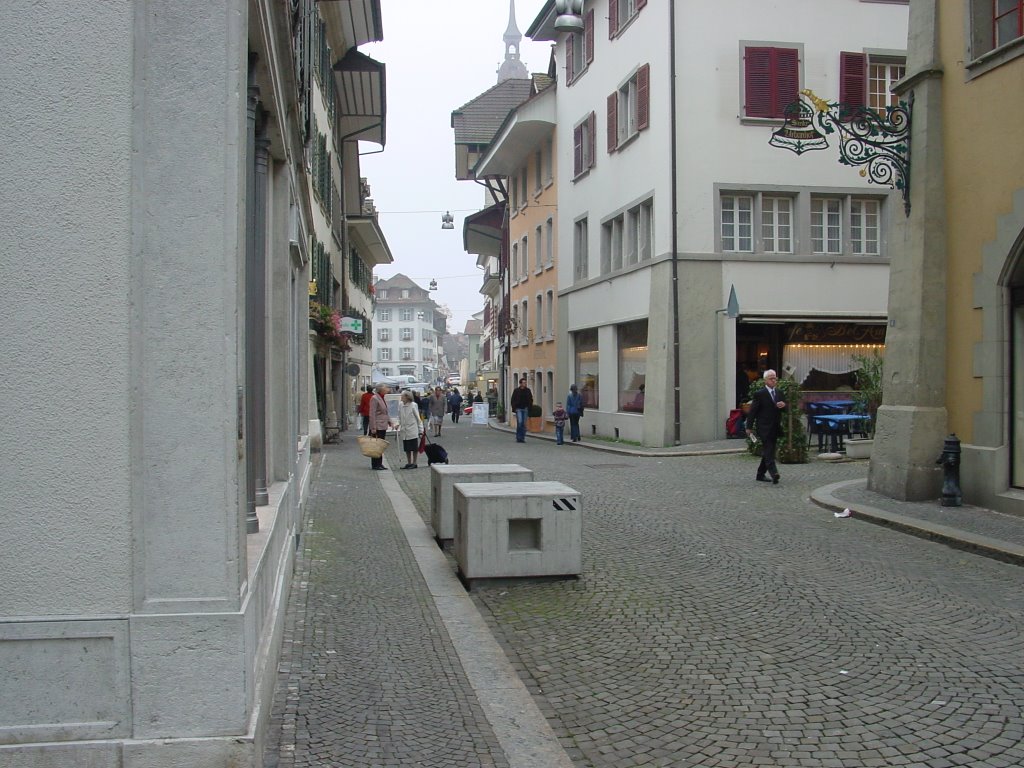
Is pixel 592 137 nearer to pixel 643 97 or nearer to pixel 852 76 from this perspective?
pixel 643 97

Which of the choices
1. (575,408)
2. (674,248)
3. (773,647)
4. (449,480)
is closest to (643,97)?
(674,248)

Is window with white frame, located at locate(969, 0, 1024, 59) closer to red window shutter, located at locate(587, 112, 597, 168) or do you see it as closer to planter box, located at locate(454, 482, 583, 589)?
planter box, located at locate(454, 482, 583, 589)

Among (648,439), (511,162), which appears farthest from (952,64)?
(511,162)

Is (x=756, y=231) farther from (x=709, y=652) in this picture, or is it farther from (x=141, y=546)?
(x=141, y=546)

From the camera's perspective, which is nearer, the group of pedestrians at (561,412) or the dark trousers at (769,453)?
the dark trousers at (769,453)

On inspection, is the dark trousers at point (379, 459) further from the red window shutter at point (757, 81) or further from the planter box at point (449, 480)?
the red window shutter at point (757, 81)

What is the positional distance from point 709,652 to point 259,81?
429cm

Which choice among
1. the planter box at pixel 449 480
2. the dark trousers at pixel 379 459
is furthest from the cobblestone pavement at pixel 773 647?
the dark trousers at pixel 379 459

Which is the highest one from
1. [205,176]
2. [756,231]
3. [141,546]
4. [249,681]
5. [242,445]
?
[756,231]

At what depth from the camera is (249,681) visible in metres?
3.88

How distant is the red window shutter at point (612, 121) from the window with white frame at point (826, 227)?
20.3 ft

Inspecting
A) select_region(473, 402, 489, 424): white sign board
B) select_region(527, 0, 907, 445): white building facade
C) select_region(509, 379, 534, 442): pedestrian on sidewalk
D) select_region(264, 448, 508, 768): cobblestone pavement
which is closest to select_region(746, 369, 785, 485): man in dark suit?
select_region(264, 448, 508, 768): cobblestone pavement

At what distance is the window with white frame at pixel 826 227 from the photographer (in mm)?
24641

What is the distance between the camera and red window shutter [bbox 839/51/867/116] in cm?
2461
